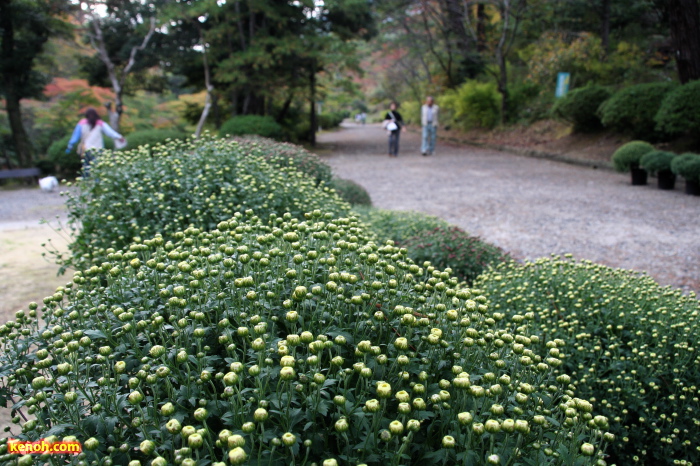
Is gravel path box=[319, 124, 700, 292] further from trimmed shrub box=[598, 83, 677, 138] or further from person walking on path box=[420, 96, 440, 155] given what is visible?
person walking on path box=[420, 96, 440, 155]

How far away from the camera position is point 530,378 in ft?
5.69

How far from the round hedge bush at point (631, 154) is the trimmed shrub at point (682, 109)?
0.65 m

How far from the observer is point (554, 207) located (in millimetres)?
8406

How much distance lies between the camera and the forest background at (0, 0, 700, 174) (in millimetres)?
12727

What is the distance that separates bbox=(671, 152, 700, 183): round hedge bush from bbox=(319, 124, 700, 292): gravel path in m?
0.40

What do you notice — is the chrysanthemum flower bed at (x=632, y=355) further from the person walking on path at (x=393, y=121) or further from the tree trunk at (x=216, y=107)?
the tree trunk at (x=216, y=107)

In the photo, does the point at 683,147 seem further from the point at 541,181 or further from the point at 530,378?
the point at 530,378

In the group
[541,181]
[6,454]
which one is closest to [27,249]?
[6,454]

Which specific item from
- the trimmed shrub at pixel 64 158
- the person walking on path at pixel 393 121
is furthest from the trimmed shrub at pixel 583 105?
the trimmed shrub at pixel 64 158

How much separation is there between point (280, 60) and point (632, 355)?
48.8 ft

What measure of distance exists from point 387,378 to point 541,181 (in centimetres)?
1066

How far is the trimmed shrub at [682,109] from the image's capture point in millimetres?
9812

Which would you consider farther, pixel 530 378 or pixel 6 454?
pixel 530 378

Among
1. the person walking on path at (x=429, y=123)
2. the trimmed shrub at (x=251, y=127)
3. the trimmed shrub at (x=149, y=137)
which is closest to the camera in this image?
the trimmed shrub at (x=149, y=137)
